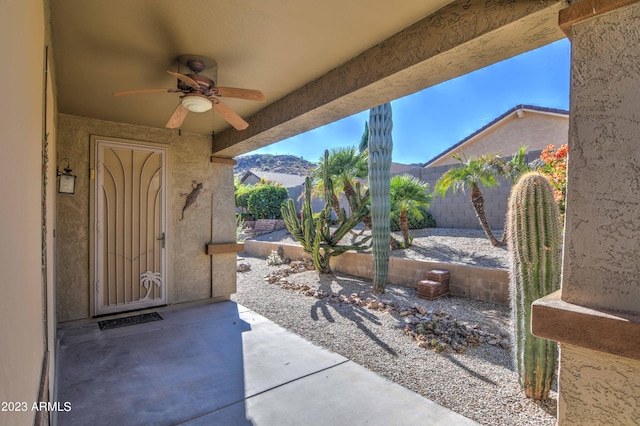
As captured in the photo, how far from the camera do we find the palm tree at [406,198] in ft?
25.5

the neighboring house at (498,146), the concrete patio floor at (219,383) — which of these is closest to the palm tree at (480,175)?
the neighboring house at (498,146)

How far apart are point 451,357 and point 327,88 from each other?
117 inches

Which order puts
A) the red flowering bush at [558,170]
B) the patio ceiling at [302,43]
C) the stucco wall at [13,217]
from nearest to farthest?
1. the stucco wall at [13,217]
2. the patio ceiling at [302,43]
3. the red flowering bush at [558,170]

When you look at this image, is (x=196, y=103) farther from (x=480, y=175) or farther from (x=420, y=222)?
(x=420, y=222)

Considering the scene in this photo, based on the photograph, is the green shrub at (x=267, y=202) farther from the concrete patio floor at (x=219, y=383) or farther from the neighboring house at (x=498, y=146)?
the concrete patio floor at (x=219, y=383)

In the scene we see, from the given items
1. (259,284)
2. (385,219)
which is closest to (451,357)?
(385,219)

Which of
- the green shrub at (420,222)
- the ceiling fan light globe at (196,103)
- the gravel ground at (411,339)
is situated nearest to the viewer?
the gravel ground at (411,339)

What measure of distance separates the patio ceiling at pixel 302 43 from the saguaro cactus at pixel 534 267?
3.57 ft

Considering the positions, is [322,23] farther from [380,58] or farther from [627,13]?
[627,13]

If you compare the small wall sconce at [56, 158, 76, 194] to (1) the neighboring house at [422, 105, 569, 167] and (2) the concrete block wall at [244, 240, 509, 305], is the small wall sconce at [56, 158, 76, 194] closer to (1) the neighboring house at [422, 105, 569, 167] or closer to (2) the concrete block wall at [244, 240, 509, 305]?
(2) the concrete block wall at [244, 240, 509, 305]

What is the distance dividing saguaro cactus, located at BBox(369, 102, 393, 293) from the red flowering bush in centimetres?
241

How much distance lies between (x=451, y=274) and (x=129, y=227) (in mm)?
5200

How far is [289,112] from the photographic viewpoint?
3770 millimetres

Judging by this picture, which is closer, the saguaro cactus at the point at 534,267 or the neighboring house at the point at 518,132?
the saguaro cactus at the point at 534,267
